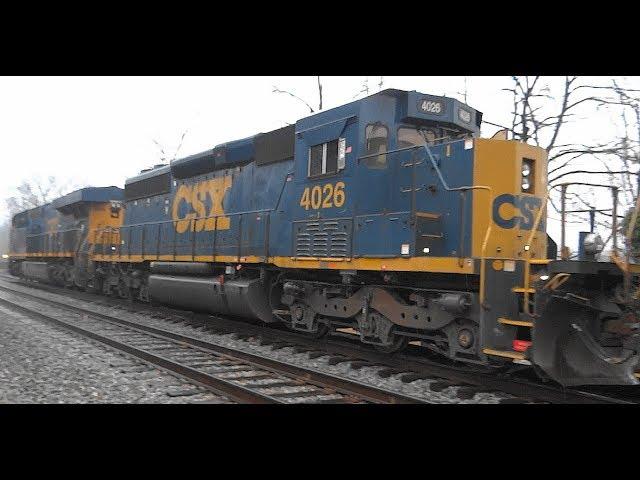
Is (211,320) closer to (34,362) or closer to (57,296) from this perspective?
(34,362)

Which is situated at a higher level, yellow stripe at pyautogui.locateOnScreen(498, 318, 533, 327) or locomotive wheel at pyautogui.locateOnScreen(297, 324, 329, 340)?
yellow stripe at pyautogui.locateOnScreen(498, 318, 533, 327)

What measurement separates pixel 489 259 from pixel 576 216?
1.53 metres

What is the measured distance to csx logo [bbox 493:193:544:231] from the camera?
6.65m

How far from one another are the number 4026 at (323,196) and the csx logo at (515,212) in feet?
7.60

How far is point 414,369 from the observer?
23.6ft

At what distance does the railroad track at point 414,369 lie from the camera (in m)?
5.76

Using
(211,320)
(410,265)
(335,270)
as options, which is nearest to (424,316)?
(410,265)

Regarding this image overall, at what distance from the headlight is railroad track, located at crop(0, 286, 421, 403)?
240 centimetres

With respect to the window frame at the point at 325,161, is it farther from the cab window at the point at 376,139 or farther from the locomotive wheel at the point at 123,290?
the locomotive wheel at the point at 123,290

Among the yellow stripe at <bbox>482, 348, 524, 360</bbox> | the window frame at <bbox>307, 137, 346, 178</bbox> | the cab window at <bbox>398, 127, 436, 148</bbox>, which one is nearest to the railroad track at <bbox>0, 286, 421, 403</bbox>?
the yellow stripe at <bbox>482, 348, 524, 360</bbox>

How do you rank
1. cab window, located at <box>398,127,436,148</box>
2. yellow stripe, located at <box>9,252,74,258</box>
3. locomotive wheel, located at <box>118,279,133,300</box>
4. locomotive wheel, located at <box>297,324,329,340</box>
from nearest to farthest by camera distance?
1. cab window, located at <box>398,127,436,148</box>
2. locomotive wheel, located at <box>297,324,329,340</box>
3. locomotive wheel, located at <box>118,279,133,300</box>
4. yellow stripe, located at <box>9,252,74,258</box>

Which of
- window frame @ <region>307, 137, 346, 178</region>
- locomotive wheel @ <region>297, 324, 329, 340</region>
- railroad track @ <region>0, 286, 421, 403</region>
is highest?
window frame @ <region>307, 137, 346, 178</region>

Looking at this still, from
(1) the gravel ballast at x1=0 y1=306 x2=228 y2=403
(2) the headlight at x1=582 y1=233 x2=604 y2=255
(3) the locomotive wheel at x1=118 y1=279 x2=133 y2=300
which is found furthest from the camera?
(3) the locomotive wheel at x1=118 y1=279 x2=133 y2=300

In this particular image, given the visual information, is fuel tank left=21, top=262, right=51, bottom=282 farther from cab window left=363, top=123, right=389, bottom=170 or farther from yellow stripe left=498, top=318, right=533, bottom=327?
yellow stripe left=498, top=318, right=533, bottom=327
